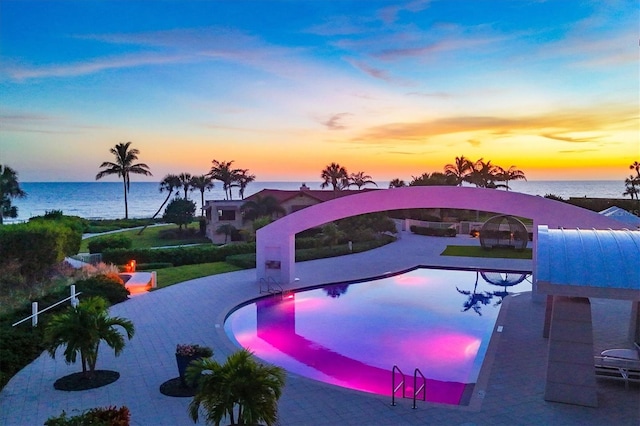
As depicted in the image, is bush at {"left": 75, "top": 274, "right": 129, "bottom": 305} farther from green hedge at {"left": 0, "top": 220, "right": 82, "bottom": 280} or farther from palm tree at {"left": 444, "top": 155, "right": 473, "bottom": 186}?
palm tree at {"left": 444, "top": 155, "right": 473, "bottom": 186}

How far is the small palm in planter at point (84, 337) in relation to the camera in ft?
35.8

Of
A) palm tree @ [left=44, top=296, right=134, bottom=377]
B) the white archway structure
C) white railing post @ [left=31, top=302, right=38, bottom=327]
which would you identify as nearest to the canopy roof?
the white archway structure

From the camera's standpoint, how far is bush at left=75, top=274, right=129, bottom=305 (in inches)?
763

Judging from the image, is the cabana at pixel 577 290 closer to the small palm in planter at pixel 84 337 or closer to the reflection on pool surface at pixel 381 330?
the reflection on pool surface at pixel 381 330

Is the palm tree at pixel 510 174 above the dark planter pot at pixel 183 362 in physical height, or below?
above

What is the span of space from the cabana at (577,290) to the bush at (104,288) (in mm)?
16873

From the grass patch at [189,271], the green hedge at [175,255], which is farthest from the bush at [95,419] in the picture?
the green hedge at [175,255]

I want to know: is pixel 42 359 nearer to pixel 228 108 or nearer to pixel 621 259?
pixel 621 259

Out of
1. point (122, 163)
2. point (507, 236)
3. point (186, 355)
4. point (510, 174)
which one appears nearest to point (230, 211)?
point (122, 163)

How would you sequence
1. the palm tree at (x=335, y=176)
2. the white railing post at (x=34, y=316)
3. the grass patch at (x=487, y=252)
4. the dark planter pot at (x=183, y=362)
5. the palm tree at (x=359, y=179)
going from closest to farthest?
1. the dark planter pot at (x=183, y=362)
2. the white railing post at (x=34, y=316)
3. the grass patch at (x=487, y=252)
4. the palm tree at (x=335, y=176)
5. the palm tree at (x=359, y=179)

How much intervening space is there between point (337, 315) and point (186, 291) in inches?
299

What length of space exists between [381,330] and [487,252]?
19.1 m

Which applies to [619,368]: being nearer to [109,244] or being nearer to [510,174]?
[109,244]

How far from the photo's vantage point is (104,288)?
65.5 feet
